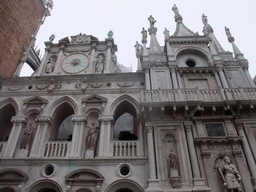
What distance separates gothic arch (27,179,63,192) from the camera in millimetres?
10430

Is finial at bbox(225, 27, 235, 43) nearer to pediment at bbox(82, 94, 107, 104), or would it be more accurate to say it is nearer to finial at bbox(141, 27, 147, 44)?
finial at bbox(141, 27, 147, 44)

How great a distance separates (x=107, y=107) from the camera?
42.1ft

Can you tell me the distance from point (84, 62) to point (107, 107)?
471cm

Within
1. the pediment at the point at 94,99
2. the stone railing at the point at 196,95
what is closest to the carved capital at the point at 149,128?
the stone railing at the point at 196,95

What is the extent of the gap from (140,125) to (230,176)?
499 centimetres

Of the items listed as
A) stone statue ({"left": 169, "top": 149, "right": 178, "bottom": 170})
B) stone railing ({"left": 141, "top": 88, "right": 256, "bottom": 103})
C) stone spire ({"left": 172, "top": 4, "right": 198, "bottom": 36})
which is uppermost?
stone spire ({"left": 172, "top": 4, "right": 198, "bottom": 36})

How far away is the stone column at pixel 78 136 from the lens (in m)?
11.4

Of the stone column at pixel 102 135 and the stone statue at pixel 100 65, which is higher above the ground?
the stone statue at pixel 100 65

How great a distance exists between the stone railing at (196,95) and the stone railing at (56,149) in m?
4.76

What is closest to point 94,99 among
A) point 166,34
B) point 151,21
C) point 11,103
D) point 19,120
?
point 19,120

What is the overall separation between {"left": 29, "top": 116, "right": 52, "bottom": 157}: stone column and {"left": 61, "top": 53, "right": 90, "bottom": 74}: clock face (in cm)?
414

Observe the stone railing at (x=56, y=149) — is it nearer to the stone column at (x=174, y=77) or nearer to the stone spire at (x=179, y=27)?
the stone column at (x=174, y=77)

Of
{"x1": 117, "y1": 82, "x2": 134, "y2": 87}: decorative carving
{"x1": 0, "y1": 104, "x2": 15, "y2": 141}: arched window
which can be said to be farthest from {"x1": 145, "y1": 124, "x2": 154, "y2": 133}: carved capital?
{"x1": 0, "y1": 104, "x2": 15, "y2": 141}: arched window

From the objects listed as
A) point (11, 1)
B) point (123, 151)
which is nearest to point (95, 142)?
point (123, 151)
